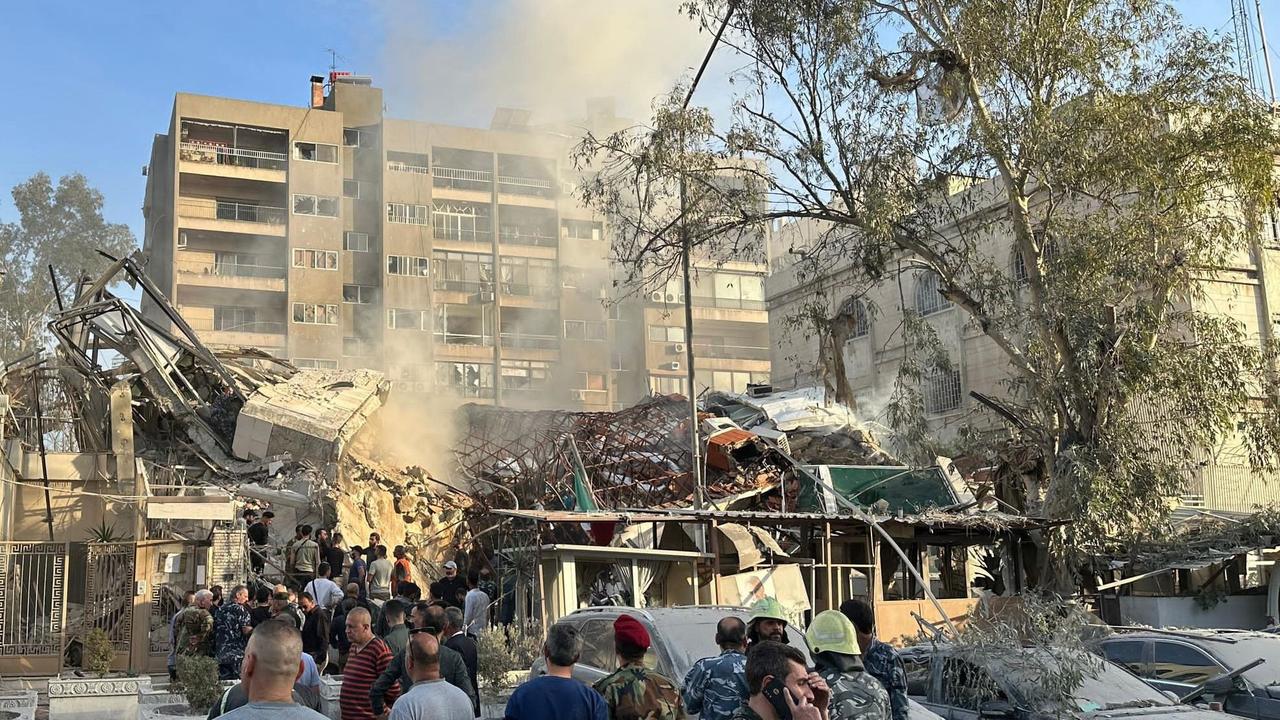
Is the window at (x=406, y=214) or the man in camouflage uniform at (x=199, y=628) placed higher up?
the window at (x=406, y=214)

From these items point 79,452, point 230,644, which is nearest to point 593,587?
point 230,644

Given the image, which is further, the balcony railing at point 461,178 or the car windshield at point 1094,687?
the balcony railing at point 461,178

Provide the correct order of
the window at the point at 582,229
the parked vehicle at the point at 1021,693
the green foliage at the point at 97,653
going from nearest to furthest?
the parked vehicle at the point at 1021,693, the green foliage at the point at 97,653, the window at the point at 582,229

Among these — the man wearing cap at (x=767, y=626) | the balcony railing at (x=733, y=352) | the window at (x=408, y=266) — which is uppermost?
the window at (x=408, y=266)

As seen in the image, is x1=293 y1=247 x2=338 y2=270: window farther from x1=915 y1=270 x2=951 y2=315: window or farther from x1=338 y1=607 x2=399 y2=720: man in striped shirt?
x1=338 y1=607 x2=399 y2=720: man in striped shirt

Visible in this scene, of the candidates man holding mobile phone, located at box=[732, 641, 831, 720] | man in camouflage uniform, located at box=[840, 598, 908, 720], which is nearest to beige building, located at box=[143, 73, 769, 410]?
man in camouflage uniform, located at box=[840, 598, 908, 720]

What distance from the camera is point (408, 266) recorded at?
53156 millimetres

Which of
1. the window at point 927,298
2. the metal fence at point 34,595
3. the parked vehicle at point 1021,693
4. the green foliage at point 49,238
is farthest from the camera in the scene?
the green foliage at point 49,238

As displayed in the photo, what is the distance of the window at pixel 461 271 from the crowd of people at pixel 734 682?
4890cm

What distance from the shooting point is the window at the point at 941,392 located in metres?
37.3

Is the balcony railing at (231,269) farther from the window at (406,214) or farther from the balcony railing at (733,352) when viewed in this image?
the balcony railing at (733,352)

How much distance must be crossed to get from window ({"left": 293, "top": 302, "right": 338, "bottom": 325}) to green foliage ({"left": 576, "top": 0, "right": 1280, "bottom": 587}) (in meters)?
32.6

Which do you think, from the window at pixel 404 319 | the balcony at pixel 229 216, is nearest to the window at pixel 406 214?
the window at pixel 404 319

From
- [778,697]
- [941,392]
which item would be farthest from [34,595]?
[941,392]
